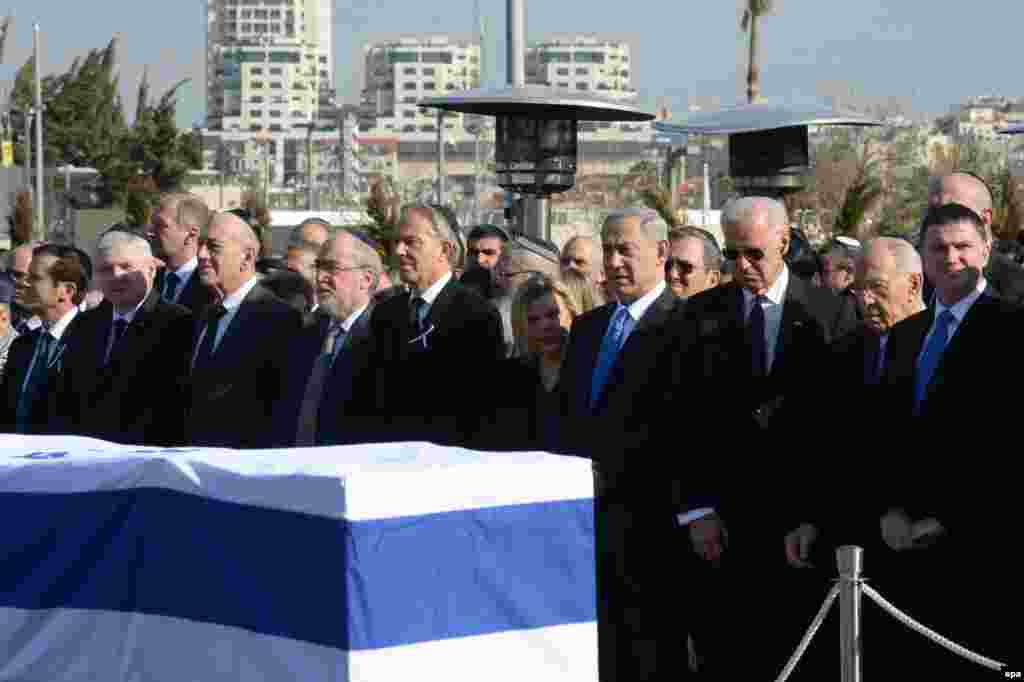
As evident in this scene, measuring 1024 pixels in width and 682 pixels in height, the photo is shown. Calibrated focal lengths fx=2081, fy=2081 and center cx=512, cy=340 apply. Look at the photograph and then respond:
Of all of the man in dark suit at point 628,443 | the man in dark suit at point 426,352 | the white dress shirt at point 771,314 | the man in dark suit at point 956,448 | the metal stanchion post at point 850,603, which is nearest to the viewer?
the metal stanchion post at point 850,603

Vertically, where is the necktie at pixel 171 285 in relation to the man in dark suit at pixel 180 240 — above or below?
below

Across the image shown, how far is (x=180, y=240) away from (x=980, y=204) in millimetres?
4361

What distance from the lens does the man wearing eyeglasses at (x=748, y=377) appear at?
8.63 metres

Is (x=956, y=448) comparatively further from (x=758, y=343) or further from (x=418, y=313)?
(x=418, y=313)

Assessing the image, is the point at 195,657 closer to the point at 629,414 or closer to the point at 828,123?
the point at 629,414

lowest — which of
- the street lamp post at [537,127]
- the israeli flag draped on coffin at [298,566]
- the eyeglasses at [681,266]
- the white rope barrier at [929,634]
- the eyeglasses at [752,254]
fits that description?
the white rope barrier at [929,634]

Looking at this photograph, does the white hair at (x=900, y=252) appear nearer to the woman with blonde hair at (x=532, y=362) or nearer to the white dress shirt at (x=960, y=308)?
the white dress shirt at (x=960, y=308)

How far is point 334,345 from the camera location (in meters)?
9.37

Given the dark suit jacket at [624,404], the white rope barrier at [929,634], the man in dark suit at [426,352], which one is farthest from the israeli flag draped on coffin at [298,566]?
the man in dark suit at [426,352]

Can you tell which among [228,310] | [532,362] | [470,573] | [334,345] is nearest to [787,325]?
[532,362]

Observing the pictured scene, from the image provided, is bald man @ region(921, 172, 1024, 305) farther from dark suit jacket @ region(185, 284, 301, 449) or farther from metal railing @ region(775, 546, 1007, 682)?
dark suit jacket @ region(185, 284, 301, 449)

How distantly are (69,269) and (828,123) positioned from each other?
576 cm

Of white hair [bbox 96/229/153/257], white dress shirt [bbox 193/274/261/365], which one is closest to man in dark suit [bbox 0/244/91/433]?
white hair [bbox 96/229/153/257]

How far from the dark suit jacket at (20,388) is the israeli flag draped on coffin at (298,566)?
368 cm
